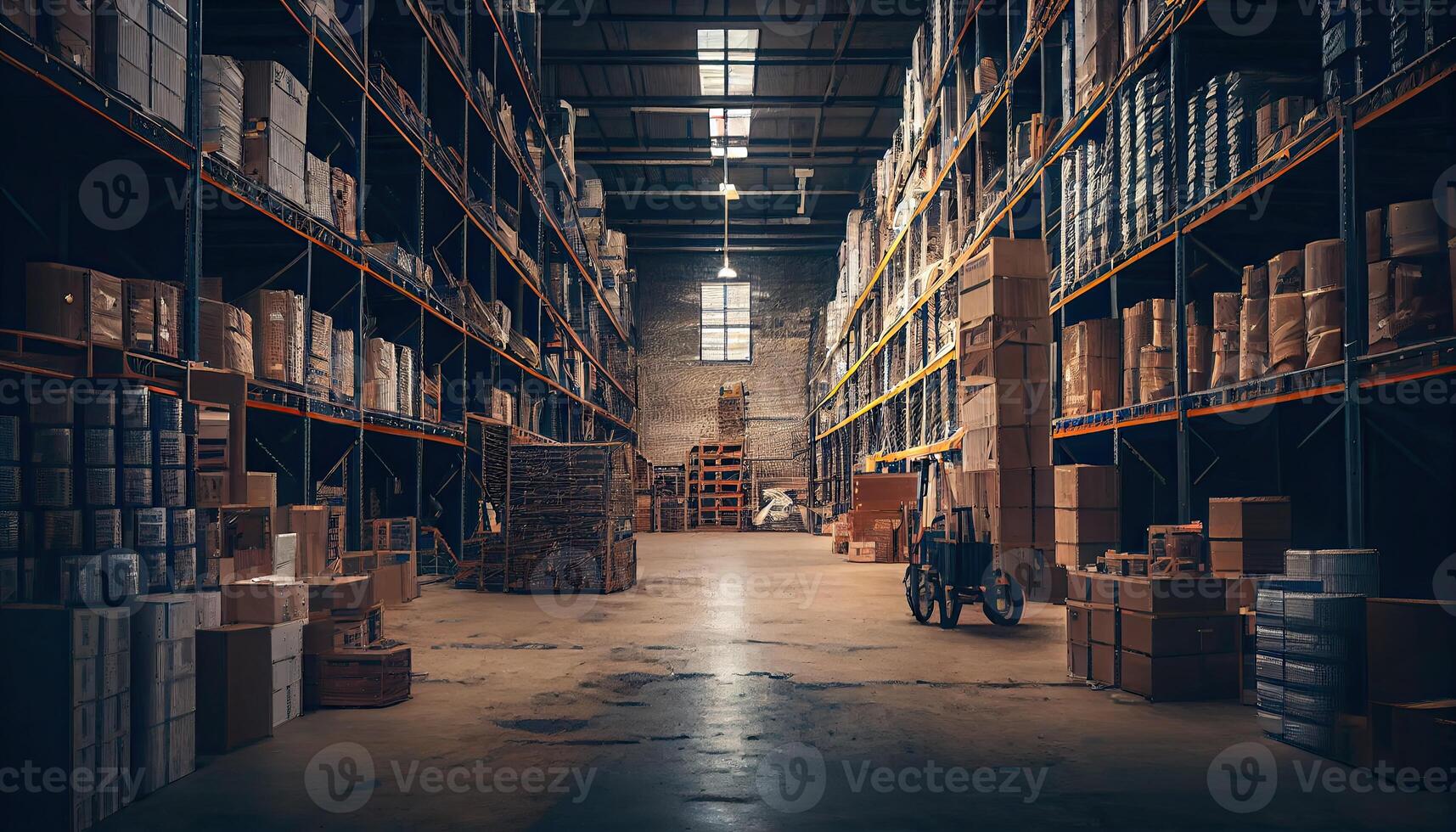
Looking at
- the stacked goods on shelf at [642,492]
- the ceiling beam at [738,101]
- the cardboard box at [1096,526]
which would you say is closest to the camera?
the cardboard box at [1096,526]

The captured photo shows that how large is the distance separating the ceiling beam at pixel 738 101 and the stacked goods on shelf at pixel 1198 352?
13.1 m

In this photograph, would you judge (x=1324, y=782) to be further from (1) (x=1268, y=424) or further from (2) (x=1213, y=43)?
(2) (x=1213, y=43)

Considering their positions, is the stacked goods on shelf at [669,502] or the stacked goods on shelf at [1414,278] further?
the stacked goods on shelf at [669,502]

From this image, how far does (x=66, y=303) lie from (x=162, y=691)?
7.02ft

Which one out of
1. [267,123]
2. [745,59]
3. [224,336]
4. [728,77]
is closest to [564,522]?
[224,336]

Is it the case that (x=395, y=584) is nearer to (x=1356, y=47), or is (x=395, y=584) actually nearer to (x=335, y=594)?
(x=335, y=594)

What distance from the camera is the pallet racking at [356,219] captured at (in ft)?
15.5

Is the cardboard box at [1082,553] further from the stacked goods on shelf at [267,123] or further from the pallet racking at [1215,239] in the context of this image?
the stacked goods on shelf at [267,123]

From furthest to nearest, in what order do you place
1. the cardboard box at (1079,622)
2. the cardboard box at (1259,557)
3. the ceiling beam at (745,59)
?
the ceiling beam at (745,59), the cardboard box at (1259,557), the cardboard box at (1079,622)

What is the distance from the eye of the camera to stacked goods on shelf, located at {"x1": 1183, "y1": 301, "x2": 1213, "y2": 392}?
6164 millimetres

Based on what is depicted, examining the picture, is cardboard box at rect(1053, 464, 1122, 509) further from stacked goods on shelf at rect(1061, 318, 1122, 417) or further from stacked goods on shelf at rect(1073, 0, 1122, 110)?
stacked goods on shelf at rect(1073, 0, 1122, 110)

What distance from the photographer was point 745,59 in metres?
17.2

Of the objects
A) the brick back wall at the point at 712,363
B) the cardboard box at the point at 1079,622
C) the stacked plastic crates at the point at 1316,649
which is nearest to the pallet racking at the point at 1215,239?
the stacked plastic crates at the point at 1316,649

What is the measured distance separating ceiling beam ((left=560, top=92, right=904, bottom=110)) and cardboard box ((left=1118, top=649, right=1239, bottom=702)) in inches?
603
